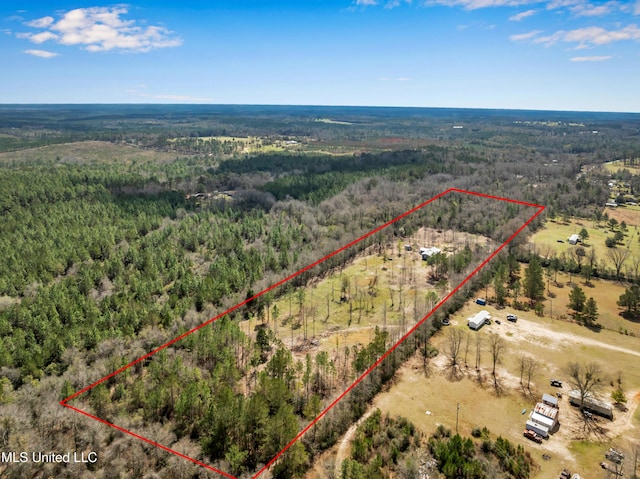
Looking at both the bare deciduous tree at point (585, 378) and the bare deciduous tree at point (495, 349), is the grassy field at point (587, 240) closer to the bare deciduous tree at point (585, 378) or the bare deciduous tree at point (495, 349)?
the bare deciduous tree at point (495, 349)

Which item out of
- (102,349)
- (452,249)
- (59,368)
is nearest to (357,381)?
(102,349)

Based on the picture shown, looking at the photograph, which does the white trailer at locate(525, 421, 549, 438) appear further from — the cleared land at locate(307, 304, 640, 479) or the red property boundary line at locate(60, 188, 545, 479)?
the red property boundary line at locate(60, 188, 545, 479)

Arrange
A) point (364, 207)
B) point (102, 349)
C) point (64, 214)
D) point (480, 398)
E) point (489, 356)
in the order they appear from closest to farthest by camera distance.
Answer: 1. point (480, 398)
2. point (102, 349)
3. point (489, 356)
4. point (64, 214)
5. point (364, 207)

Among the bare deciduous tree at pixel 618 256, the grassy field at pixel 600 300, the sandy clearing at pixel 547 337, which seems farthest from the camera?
the bare deciduous tree at pixel 618 256

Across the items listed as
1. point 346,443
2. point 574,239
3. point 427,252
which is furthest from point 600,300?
point 346,443

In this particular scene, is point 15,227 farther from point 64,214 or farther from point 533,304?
point 533,304

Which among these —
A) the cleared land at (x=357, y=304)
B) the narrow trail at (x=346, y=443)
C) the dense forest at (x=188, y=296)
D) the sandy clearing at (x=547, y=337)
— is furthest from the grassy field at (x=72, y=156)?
the narrow trail at (x=346, y=443)
